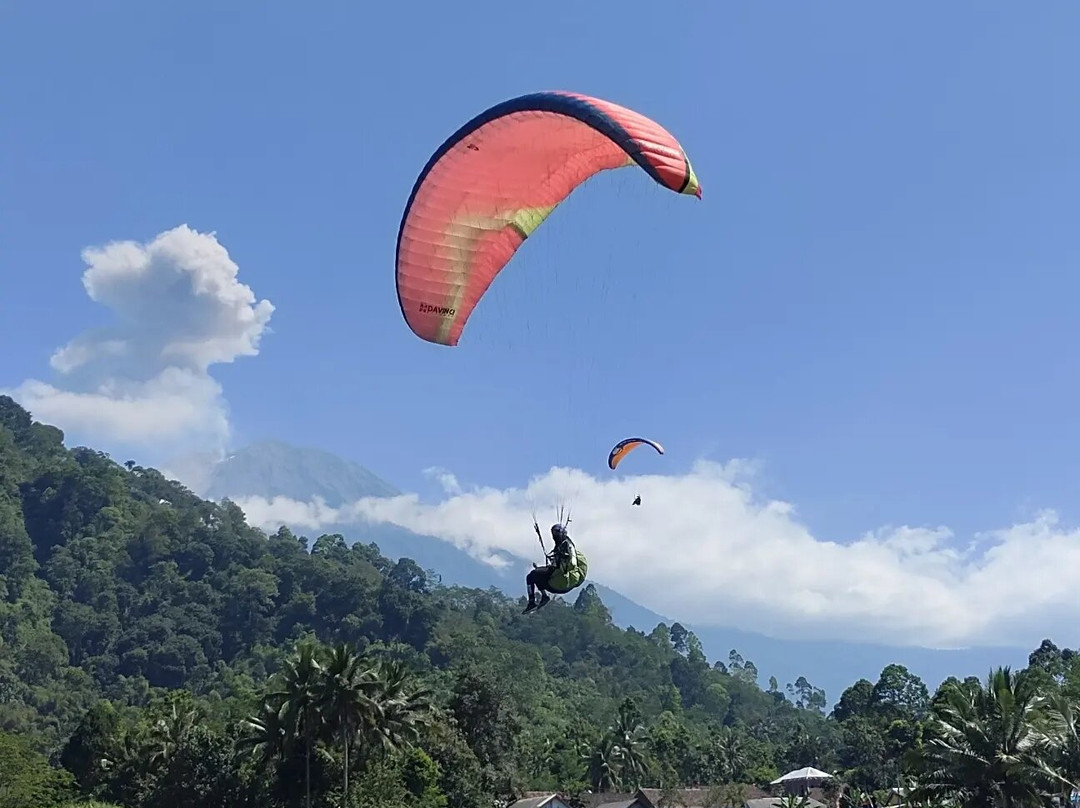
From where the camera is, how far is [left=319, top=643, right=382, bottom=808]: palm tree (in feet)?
117

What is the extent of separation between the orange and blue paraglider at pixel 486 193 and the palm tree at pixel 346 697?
2010 cm

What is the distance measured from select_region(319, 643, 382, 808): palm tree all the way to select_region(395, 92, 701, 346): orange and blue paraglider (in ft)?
65.9

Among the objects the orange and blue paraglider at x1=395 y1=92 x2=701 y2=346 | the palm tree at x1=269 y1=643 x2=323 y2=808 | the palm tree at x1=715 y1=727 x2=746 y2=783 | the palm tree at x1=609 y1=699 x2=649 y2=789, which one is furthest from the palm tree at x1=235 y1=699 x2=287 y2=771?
the palm tree at x1=715 y1=727 x2=746 y2=783

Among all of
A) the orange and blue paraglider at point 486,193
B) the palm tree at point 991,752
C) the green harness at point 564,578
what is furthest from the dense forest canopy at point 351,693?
the orange and blue paraglider at point 486,193

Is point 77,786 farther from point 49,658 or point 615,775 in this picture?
point 49,658

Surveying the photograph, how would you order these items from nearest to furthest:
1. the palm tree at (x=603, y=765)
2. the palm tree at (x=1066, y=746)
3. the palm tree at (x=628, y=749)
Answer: the palm tree at (x=1066, y=746)
the palm tree at (x=603, y=765)
the palm tree at (x=628, y=749)

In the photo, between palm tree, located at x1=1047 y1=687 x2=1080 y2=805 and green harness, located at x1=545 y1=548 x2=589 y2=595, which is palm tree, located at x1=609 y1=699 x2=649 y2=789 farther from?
green harness, located at x1=545 y1=548 x2=589 y2=595

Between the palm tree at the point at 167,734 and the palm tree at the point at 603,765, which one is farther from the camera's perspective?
the palm tree at the point at 603,765

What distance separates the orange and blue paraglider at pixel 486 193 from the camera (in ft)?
53.0

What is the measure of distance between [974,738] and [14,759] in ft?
110

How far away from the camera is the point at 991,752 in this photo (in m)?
24.9

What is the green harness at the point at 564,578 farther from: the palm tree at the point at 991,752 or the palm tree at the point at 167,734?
the palm tree at the point at 167,734

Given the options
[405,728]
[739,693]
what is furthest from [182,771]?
[739,693]

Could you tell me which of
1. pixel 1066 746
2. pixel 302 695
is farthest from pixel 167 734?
pixel 1066 746
